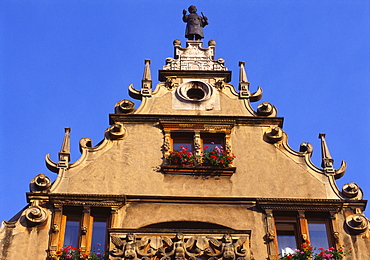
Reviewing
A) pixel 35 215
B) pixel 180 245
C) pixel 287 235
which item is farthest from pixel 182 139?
pixel 35 215

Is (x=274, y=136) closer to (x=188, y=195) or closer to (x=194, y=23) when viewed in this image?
(x=188, y=195)

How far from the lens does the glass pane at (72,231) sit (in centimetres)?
1922

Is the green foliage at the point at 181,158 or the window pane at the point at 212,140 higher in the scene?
the window pane at the point at 212,140

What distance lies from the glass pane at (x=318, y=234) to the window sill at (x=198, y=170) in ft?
7.46

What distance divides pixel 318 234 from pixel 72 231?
5576 millimetres

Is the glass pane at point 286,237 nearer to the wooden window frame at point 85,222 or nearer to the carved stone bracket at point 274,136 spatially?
the carved stone bracket at point 274,136

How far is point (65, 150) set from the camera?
20.9m

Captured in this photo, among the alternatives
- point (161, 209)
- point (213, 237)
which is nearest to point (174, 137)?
point (161, 209)

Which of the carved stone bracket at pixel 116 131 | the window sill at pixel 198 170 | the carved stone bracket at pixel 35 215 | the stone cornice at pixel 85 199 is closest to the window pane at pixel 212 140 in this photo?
the window sill at pixel 198 170

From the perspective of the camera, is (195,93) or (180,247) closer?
(180,247)

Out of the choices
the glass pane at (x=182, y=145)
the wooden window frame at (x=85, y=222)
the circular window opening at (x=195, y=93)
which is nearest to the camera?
the wooden window frame at (x=85, y=222)

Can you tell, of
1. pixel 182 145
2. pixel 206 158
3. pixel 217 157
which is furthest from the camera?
pixel 182 145

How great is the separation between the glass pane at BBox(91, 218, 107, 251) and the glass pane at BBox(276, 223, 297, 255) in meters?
3.94

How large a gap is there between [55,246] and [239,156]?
5.08 meters
